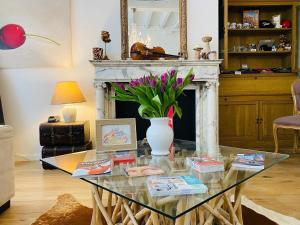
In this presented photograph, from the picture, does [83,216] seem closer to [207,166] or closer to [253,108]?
[207,166]

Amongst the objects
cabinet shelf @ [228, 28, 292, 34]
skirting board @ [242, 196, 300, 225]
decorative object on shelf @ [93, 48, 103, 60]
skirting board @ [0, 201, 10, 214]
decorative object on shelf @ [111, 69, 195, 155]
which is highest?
cabinet shelf @ [228, 28, 292, 34]

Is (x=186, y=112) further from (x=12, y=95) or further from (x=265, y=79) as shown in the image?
(x=12, y=95)

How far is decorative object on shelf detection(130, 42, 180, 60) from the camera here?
11.9 feet

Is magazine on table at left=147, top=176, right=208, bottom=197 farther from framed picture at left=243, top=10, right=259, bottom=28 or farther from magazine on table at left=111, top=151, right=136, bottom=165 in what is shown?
framed picture at left=243, top=10, right=259, bottom=28

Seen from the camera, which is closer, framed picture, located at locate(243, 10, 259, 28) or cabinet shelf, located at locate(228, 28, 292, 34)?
cabinet shelf, located at locate(228, 28, 292, 34)

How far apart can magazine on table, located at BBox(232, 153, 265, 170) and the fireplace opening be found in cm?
223

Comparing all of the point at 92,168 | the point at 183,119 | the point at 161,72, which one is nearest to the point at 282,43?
the point at 183,119

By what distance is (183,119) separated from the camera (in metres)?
3.95

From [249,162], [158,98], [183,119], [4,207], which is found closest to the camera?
[249,162]

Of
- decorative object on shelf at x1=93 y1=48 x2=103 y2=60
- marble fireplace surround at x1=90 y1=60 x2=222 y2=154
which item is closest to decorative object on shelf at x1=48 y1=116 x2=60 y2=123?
marble fireplace surround at x1=90 y1=60 x2=222 y2=154

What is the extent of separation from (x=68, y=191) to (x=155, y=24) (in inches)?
89.0

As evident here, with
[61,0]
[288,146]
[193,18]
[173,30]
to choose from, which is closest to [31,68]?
[61,0]

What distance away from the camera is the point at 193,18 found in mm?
3785

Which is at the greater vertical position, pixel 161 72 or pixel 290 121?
pixel 161 72
